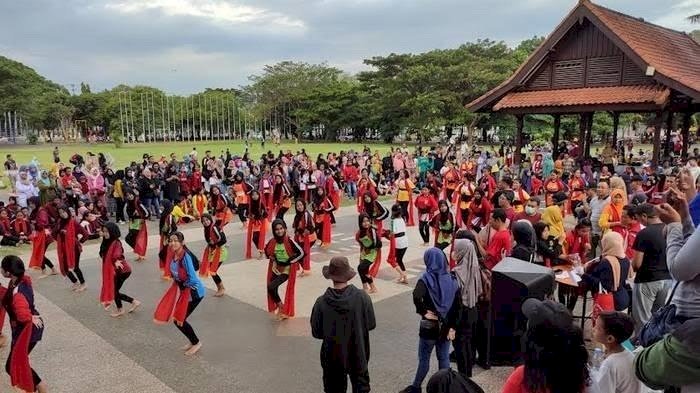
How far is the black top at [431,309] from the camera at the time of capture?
4605 millimetres

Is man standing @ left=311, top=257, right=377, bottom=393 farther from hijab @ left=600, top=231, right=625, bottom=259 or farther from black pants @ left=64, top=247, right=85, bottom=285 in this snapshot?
black pants @ left=64, top=247, right=85, bottom=285

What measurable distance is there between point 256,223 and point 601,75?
39.5ft

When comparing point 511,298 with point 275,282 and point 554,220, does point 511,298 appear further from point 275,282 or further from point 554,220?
point 275,282

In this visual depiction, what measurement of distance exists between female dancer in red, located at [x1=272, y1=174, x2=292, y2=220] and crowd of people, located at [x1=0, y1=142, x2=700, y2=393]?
0.05 meters

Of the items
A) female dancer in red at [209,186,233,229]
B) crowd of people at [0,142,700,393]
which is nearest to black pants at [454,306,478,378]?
crowd of people at [0,142,700,393]

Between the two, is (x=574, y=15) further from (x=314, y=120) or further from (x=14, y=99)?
(x=14, y=99)

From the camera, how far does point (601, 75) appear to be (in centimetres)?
1625

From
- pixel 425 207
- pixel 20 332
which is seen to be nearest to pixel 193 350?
pixel 20 332

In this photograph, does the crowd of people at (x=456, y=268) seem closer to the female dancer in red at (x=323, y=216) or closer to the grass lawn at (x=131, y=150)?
the female dancer in red at (x=323, y=216)

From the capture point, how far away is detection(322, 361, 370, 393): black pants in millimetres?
4348

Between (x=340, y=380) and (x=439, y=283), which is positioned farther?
(x=439, y=283)

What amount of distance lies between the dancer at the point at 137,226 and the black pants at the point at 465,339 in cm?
724

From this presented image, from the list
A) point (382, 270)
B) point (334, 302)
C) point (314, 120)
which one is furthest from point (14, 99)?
point (334, 302)

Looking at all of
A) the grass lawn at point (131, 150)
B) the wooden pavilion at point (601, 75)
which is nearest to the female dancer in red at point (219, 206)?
the wooden pavilion at point (601, 75)
